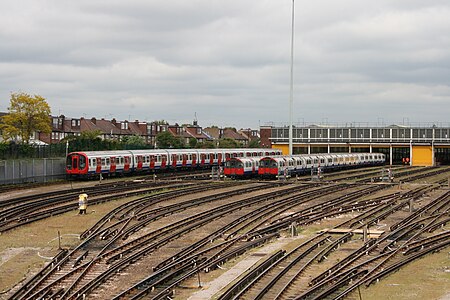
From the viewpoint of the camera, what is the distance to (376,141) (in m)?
109

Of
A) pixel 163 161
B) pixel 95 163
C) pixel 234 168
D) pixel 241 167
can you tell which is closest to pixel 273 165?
pixel 241 167

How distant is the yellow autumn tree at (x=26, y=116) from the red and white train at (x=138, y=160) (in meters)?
16.1

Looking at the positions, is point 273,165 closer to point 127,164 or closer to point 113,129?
point 127,164

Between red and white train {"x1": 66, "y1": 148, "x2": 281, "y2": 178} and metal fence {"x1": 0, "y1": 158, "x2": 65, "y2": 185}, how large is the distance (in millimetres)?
1901

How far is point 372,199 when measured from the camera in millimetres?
46500

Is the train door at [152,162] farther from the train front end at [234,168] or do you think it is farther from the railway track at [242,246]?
the railway track at [242,246]

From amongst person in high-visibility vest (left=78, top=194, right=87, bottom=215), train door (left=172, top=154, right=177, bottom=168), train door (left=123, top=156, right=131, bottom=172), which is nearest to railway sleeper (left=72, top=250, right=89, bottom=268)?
person in high-visibility vest (left=78, top=194, right=87, bottom=215)

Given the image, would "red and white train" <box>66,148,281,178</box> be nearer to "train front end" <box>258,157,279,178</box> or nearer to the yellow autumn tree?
"train front end" <box>258,157,279,178</box>

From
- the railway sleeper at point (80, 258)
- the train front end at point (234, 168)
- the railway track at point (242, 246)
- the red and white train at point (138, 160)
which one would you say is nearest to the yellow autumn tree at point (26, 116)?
the red and white train at point (138, 160)

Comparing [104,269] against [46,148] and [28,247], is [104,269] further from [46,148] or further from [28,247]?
[46,148]

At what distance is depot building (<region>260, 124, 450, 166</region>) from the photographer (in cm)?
10469

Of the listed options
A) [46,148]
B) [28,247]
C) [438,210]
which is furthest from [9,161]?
[438,210]

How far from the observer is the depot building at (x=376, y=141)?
4122 inches

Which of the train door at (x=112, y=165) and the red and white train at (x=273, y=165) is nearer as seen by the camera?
the train door at (x=112, y=165)
